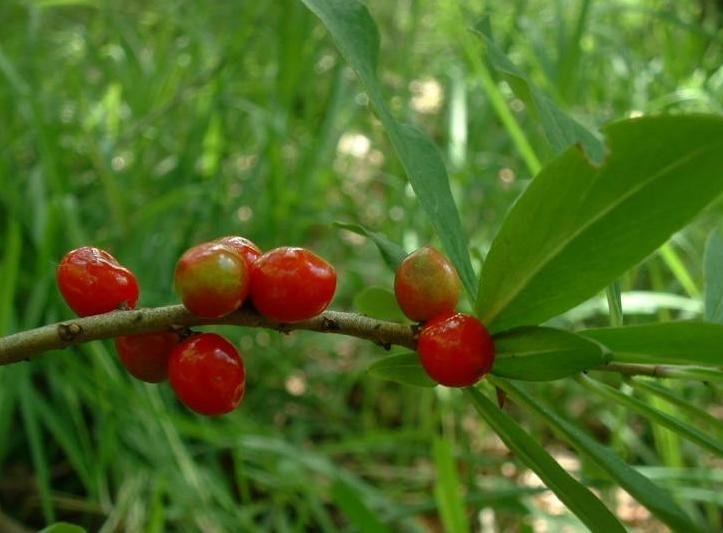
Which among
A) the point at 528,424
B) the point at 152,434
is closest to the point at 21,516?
the point at 152,434

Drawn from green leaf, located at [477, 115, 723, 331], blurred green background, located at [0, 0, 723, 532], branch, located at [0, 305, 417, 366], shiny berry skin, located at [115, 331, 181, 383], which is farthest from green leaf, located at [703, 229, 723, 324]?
blurred green background, located at [0, 0, 723, 532]

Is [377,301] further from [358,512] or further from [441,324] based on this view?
[358,512]

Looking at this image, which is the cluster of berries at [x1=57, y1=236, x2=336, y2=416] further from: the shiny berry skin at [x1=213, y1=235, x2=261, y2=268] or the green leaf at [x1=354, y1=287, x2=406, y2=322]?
the green leaf at [x1=354, y1=287, x2=406, y2=322]

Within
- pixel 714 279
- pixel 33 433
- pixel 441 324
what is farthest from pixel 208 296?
pixel 33 433

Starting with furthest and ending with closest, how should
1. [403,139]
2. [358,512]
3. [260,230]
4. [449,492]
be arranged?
[260,230] < [449,492] < [358,512] < [403,139]

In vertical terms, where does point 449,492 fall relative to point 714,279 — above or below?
below

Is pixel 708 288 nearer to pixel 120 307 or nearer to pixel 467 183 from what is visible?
pixel 120 307

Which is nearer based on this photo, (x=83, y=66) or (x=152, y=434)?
(x=152, y=434)
